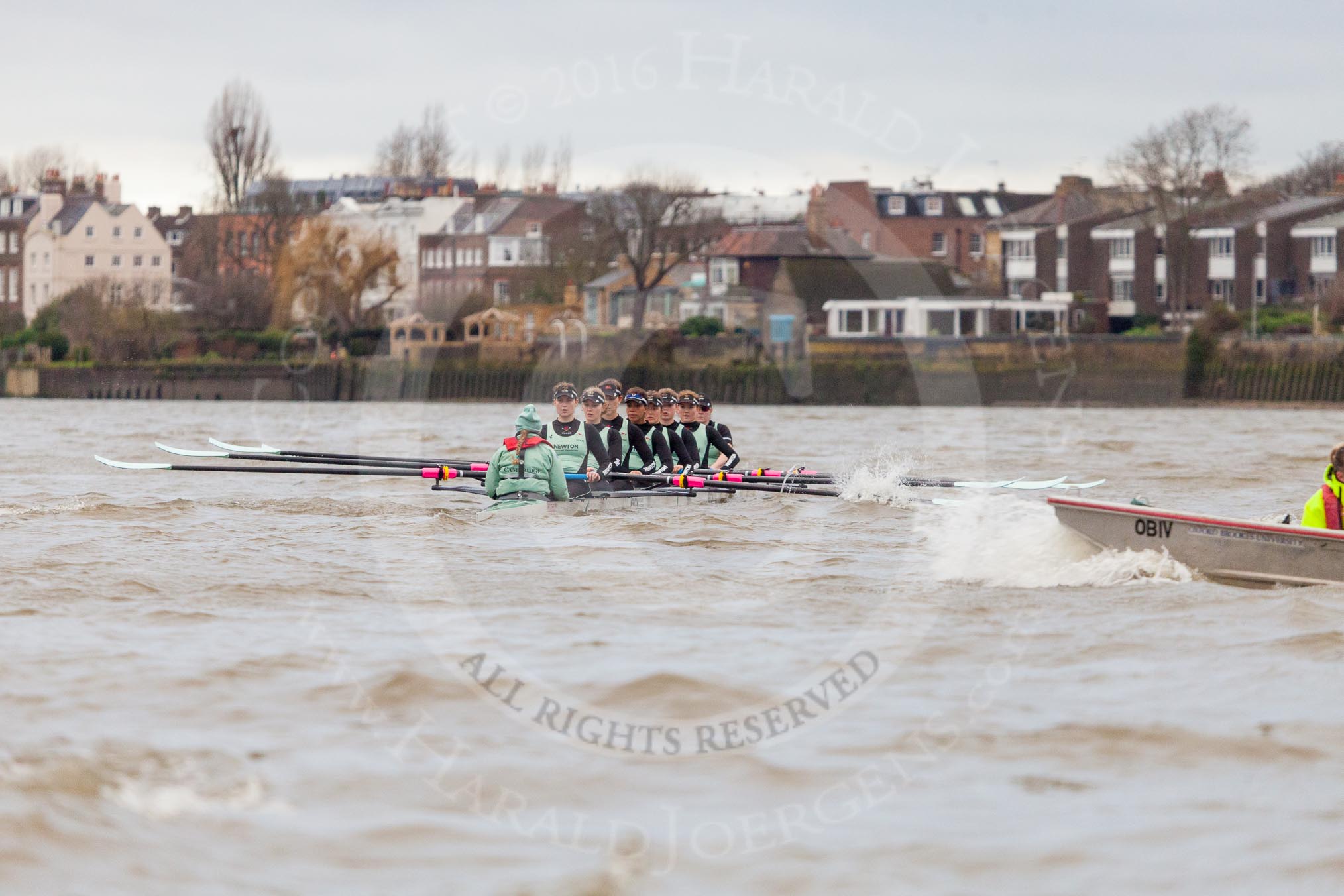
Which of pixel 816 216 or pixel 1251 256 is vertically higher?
pixel 816 216

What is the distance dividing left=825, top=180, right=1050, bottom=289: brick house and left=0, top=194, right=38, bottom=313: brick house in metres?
44.9

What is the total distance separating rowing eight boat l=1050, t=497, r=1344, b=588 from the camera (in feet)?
35.5

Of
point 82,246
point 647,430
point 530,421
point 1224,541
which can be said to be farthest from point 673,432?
point 82,246

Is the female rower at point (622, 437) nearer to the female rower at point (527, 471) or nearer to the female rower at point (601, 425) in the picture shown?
the female rower at point (601, 425)

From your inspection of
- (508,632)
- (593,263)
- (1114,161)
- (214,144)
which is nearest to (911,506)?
(508,632)

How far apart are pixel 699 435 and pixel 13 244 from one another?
280 ft

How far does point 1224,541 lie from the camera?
10961 millimetres

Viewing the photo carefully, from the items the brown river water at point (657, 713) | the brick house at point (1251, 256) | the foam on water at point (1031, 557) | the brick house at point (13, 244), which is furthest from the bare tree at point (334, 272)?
the foam on water at point (1031, 557)

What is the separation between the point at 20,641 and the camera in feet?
→ 31.4

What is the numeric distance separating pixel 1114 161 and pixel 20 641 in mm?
59507

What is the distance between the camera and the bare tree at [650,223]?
229 feet

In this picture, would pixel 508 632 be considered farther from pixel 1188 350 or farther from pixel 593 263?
pixel 593 263

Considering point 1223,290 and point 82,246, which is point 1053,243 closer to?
point 1223,290

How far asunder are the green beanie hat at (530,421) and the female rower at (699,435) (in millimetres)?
3147
